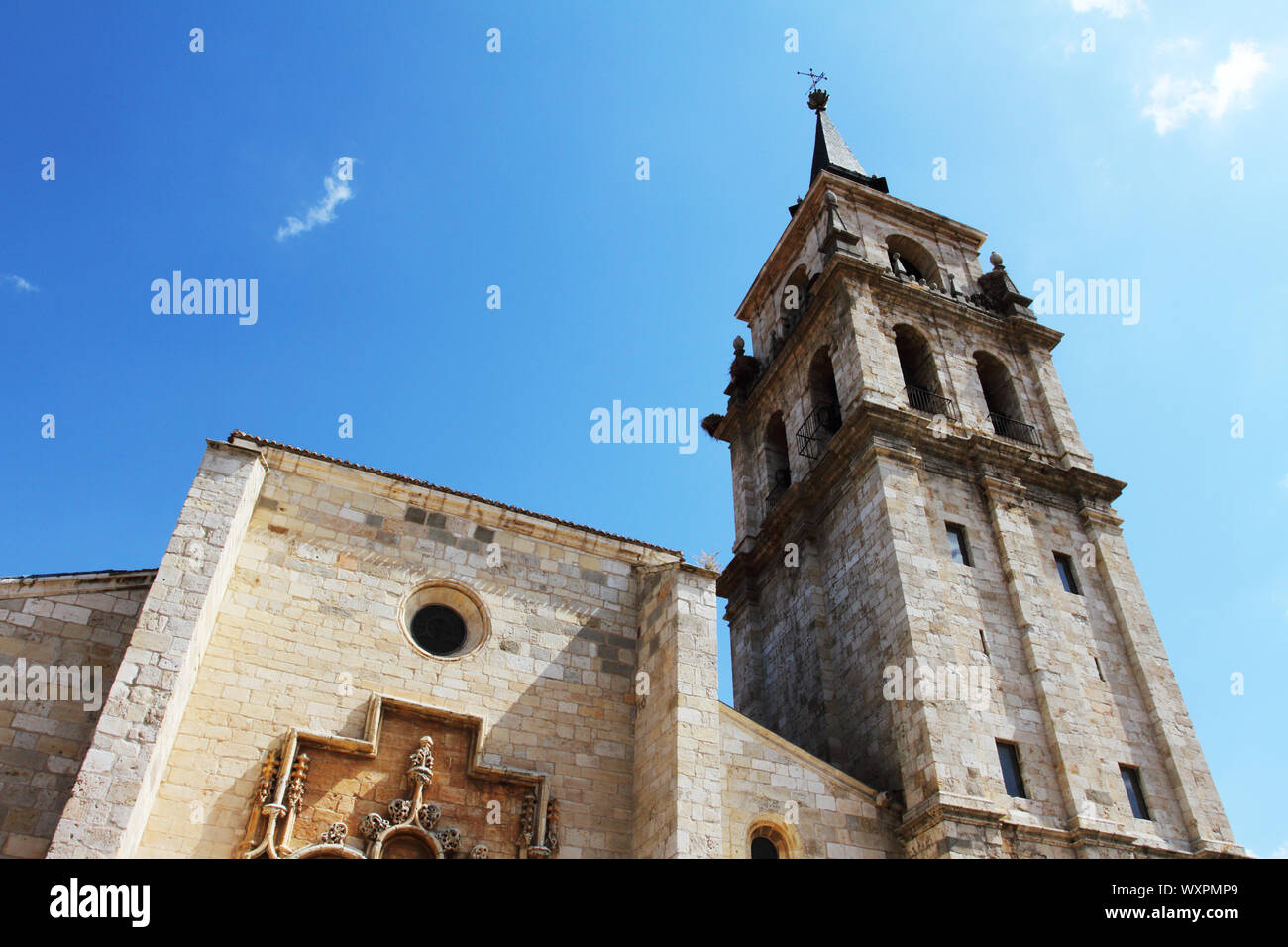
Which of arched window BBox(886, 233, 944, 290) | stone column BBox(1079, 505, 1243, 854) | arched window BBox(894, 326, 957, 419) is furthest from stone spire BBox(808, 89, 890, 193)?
stone column BBox(1079, 505, 1243, 854)

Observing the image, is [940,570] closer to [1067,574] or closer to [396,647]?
[1067,574]

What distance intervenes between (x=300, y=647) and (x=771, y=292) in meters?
18.6

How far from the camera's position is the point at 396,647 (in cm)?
1239

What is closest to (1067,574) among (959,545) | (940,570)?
(959,545)

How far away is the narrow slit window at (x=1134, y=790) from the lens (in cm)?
1498

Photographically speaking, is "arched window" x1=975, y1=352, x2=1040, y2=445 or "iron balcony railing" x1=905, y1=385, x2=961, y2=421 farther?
"arched window" x1=975, y1=352, x2=1040, y2=445

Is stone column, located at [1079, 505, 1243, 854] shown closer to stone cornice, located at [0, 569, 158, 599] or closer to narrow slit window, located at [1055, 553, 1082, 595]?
narrow slit window, located at [1055, 553, 1082, 595]

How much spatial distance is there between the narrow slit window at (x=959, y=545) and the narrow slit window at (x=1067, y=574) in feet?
6.57

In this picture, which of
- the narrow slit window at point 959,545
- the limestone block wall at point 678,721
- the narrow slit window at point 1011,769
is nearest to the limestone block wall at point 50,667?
the limestone block wall at point 678,721

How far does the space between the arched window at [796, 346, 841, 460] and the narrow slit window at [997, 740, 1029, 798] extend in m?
7.37

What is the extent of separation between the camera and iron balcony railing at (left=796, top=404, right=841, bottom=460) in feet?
68.2

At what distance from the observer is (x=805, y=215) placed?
25.2 meters

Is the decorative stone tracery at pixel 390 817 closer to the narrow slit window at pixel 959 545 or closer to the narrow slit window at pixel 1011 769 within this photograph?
the narrow slit window at pixel 1011 769
